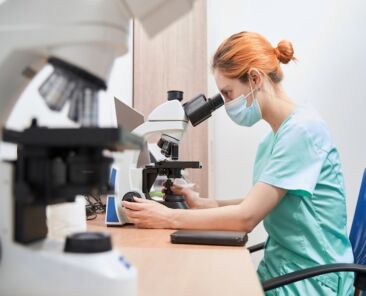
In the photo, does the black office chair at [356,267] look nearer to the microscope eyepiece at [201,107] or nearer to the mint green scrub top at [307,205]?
the mint green scrub top at [307,205]

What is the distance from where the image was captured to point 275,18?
2.78m

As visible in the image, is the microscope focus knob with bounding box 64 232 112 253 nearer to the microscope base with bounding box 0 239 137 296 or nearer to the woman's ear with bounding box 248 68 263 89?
the microscope base with bounding box 0 239 137 296

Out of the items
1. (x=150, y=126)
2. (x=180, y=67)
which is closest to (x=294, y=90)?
(x=180, y=67)

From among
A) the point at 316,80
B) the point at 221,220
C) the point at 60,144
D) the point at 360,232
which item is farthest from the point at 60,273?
the point at 316,80

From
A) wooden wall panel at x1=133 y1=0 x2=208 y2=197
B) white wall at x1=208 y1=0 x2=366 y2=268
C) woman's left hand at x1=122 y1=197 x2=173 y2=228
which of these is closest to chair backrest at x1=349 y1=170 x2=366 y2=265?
woman's left hand at x1=122 y1=197 x2=173 y2=228

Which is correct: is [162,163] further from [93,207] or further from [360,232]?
[360,232]

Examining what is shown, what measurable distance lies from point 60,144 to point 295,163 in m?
0.89

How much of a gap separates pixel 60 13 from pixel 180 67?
194 cm

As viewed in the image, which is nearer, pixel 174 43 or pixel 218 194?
pixel 174 43

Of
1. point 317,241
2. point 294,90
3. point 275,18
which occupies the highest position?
point 275,18

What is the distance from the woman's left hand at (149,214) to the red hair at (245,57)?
53cm

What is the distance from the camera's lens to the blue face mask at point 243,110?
156cm

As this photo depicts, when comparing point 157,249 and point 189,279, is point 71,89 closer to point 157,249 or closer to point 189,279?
point 189,279

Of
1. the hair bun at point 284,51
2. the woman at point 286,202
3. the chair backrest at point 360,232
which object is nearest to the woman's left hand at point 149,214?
the woman at point 286,202
